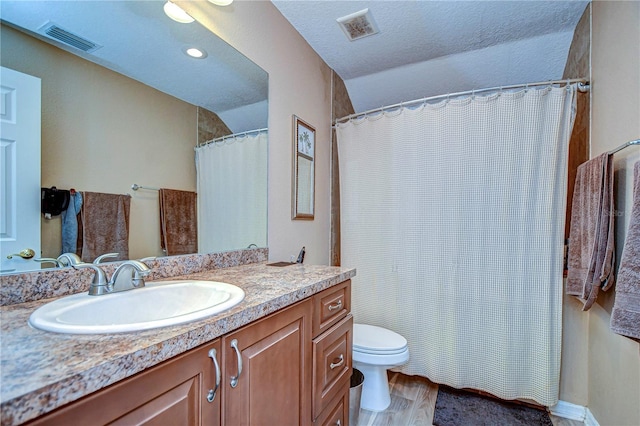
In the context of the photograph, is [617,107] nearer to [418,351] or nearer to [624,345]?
[624,345]

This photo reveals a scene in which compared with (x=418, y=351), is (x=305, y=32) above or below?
above

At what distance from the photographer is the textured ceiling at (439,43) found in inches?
66.4

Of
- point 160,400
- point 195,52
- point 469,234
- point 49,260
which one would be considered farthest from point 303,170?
point 160,400

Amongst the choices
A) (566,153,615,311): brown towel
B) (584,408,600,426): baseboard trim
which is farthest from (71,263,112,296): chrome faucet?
(584,408,600,426): baseboard trim

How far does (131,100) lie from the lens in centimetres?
103

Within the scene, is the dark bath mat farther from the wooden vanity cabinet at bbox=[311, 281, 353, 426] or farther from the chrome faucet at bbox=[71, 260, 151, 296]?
the chrome faucet at bbox=[71, 260, 151, 296]

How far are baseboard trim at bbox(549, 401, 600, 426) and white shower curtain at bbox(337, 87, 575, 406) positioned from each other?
0.12m

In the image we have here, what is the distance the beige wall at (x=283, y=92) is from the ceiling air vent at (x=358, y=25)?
298 mm

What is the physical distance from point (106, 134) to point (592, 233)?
205cm

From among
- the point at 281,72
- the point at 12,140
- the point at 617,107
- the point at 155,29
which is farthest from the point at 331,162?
the point at 12,140

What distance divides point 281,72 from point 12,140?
4.32ft

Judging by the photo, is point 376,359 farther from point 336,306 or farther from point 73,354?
point 73,354

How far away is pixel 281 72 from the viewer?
5.76ft

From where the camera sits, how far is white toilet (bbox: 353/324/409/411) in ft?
5.38
